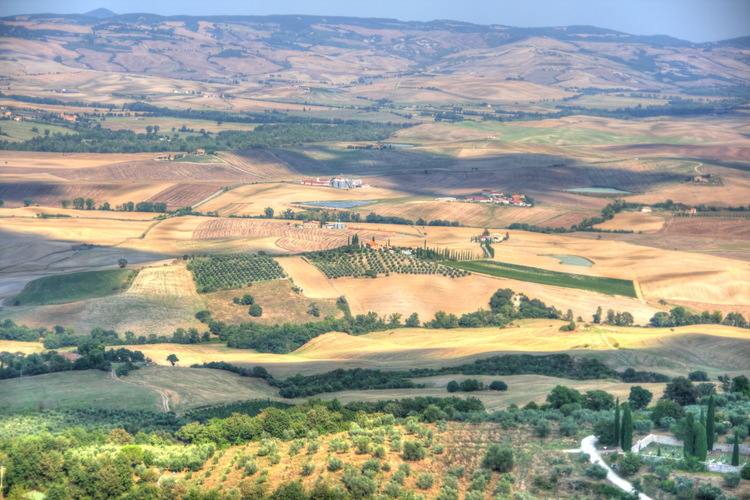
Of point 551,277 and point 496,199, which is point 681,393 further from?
point 496,199

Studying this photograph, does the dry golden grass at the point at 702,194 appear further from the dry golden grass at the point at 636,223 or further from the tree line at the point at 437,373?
the tree line at the point at 437,373

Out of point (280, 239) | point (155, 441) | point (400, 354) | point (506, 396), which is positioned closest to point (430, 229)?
point (280, 239)

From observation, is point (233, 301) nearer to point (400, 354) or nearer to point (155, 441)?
point (400, 354)

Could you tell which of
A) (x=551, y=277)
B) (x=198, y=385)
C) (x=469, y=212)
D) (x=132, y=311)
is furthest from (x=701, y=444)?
(x=469, y=212)

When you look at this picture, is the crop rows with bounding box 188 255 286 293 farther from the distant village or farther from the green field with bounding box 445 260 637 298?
the distant village

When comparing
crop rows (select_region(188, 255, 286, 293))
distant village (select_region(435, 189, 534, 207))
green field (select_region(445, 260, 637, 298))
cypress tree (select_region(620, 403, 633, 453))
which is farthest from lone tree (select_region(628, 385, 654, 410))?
distant village (select_region(435, 189, 534, 207))
